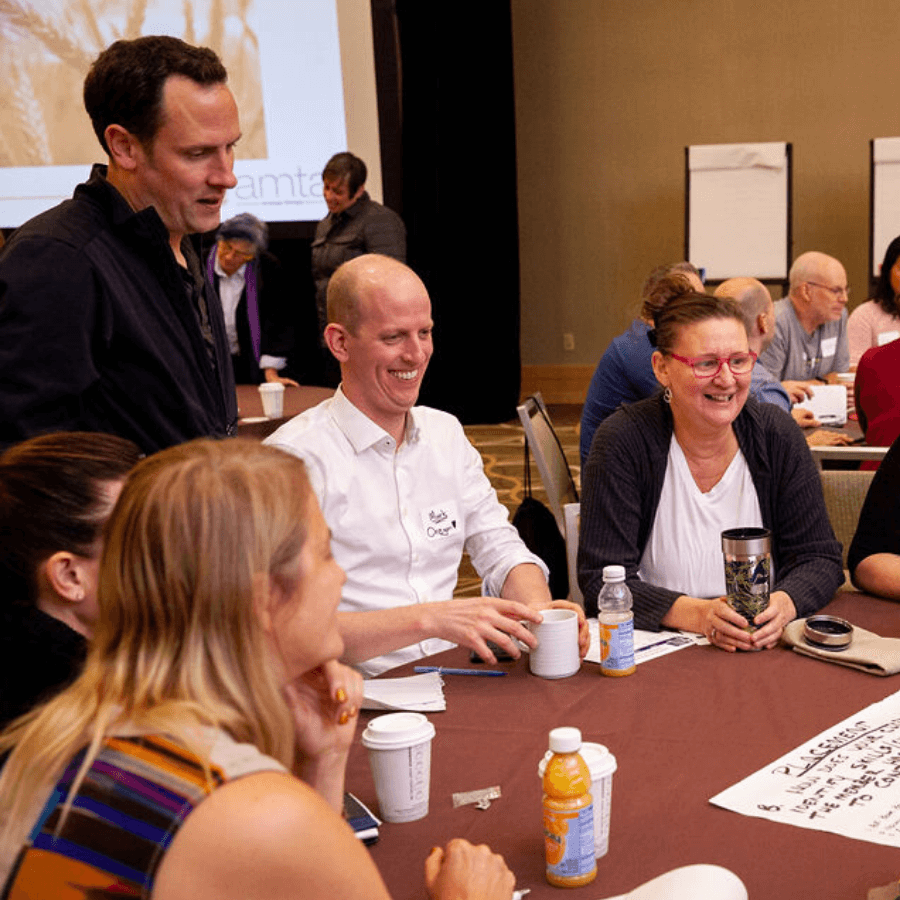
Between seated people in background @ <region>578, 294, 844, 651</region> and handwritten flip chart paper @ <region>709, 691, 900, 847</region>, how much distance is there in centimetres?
76

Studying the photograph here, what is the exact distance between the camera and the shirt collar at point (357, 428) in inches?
91.3

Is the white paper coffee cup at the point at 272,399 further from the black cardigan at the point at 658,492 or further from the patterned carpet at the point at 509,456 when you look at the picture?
the black cardigan at the point at 658,492

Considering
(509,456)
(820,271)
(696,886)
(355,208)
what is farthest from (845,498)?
(509,456)

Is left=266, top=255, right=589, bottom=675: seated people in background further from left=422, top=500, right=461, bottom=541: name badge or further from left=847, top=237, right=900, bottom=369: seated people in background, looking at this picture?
left=847, top=237, right=900, bottom=369: seated people in background

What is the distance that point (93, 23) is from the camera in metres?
6.15

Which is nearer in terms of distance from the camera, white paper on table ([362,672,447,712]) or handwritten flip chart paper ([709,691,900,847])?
handwritten flip chart paper ([709,691,900,847])

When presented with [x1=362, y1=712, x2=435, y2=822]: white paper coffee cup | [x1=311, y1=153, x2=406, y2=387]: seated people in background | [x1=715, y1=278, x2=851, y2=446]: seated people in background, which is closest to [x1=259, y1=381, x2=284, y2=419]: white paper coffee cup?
[x1=715, y1=278, x2=851, y2=446]: seated people in background

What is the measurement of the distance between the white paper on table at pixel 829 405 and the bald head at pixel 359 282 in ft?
7.56

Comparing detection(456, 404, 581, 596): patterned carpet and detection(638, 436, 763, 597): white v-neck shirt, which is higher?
detection(638, 436, 763, 597): white v-neck shirt

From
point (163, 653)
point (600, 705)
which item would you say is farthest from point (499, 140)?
point (163, 653)

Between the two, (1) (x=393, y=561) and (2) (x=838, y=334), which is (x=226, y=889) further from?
(2) (x=838, y=334)

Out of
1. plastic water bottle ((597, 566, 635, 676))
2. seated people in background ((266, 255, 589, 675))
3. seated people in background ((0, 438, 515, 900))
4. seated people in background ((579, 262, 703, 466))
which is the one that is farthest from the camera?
seated people in background ((579, 262, 703, 466))

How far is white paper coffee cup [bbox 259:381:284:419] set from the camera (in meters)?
4.04

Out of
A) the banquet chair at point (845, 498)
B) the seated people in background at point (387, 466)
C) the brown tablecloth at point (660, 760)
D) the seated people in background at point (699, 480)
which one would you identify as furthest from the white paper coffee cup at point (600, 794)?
the banquet chair at point (845, 498)
